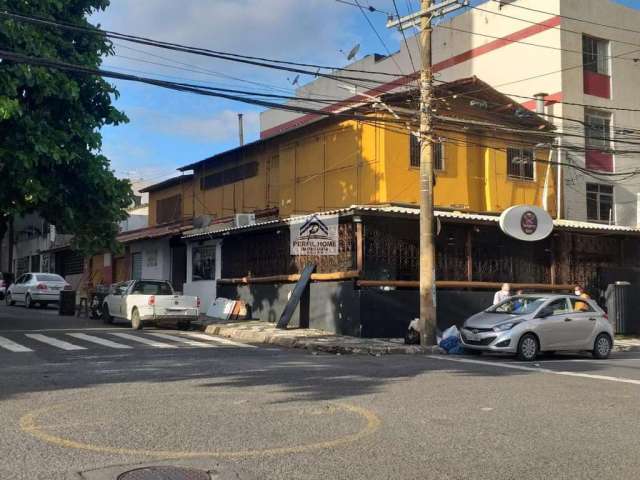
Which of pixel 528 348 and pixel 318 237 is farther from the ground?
pixel 318 237

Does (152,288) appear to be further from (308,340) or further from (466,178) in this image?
(466,178)

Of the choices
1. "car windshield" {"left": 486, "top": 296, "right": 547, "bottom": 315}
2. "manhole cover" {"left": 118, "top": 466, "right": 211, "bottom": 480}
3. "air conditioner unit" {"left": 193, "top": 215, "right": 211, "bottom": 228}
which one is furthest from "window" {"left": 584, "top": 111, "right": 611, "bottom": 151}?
"manhole cover" {"left": 118, "top": 466, "right": 211, "bottom": 480}

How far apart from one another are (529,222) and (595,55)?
1259cm

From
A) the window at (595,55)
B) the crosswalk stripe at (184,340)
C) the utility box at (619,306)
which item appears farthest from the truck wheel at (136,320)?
the window at (595,55)

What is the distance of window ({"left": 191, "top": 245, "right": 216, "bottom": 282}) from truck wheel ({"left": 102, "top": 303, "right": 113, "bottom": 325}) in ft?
14.9

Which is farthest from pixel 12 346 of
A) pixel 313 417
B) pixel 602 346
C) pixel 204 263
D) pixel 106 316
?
pixel 602 346

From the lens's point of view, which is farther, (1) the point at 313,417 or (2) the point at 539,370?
(2) the point at 539,370

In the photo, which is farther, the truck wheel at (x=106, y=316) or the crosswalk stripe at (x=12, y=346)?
the truck wheel at (x=106, y=316)

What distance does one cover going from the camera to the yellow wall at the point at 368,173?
22609 millimetres

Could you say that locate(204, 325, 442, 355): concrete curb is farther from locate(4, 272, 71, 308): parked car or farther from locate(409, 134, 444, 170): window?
locate(4, 272, 71, 308): parked car

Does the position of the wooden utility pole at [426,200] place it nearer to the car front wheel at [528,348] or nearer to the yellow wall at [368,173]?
the car front wheel at [528,348]

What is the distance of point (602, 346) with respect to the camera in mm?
16031

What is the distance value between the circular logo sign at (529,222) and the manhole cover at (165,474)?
1735cm

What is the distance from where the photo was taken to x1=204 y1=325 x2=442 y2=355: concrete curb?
15.7 m
